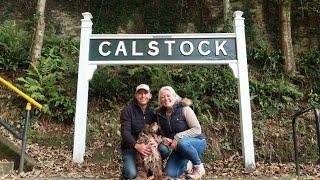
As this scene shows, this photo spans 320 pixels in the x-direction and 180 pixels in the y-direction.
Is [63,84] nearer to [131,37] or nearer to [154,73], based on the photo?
[154,73]

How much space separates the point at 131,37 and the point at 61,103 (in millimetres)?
2598

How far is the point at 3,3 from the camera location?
1262 centimetres

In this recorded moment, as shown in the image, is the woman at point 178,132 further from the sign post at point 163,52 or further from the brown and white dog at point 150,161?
the sign post at point 163,52

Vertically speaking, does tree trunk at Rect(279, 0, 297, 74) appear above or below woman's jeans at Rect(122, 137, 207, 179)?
above

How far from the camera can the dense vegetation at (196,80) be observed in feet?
A: 28.1

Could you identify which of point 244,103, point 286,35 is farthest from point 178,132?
point 286,35

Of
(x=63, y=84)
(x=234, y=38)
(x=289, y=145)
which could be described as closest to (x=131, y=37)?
(x=234, y=38)

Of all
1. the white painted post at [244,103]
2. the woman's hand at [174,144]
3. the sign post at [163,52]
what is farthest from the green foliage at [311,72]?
the woman's hand at [174,144]

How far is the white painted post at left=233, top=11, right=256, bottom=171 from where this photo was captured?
6819mm

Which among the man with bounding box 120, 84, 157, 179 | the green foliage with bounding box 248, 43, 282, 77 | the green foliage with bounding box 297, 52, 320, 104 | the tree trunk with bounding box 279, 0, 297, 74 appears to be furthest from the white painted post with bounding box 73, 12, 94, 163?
the tree trunk with bounding box 279, 0, 297, 74

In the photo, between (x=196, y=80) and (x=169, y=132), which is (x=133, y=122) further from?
(x=196, y=80)

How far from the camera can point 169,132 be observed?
517 centimetres

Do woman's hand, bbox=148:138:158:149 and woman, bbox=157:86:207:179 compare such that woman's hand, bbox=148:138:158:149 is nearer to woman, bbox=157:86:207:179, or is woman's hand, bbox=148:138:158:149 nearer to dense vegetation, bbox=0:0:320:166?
woman, bbox=157:86:207:179

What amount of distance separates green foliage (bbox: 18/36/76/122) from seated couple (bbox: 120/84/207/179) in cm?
379
